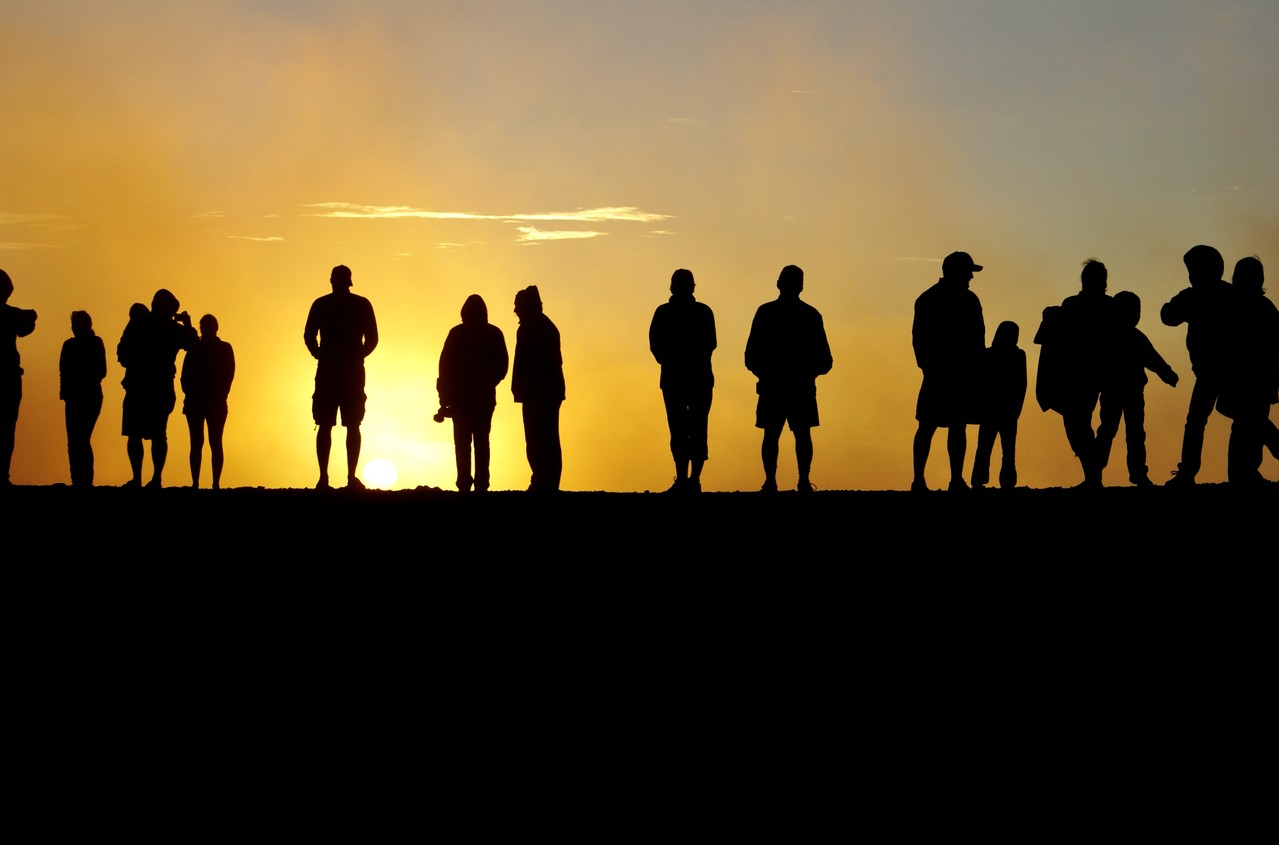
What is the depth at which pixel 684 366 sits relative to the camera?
55.6ft

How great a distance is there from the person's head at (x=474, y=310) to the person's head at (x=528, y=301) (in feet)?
1.21

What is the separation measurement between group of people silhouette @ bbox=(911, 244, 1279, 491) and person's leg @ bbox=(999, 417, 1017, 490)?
1957 mm

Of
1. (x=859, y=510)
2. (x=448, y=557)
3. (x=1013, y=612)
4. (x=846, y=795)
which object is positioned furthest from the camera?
(x=859, y=510)

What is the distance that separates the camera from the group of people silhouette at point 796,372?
629 inches

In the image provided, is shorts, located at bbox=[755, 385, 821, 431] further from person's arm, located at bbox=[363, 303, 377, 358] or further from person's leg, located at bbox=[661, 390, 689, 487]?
person's arm, located at bbox=[363, 303, 377, 358]

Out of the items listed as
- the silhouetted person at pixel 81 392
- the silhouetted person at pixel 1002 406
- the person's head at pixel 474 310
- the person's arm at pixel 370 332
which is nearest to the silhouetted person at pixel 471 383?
the person's head at pixel 474 310

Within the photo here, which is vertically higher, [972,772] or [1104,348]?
[1104,348]

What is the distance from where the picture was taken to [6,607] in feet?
38.9

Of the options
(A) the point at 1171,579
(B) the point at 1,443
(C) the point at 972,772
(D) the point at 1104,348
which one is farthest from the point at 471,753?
(B) the point at 1,443

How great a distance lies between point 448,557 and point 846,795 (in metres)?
4.53

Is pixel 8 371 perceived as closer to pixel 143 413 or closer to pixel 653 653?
pixel 143 413

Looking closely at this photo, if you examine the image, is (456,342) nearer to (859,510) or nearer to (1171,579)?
(859,510)

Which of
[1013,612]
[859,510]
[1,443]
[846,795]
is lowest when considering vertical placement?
[846,795]

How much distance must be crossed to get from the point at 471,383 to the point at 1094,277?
20.3 feet
